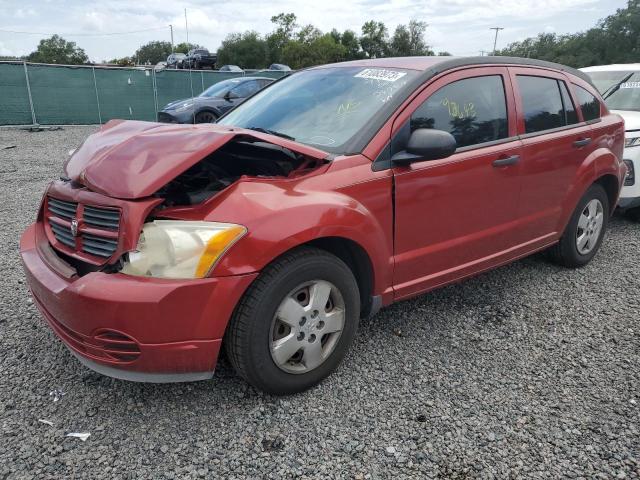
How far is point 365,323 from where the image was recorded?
11.0ft

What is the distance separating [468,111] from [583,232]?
6.01ft

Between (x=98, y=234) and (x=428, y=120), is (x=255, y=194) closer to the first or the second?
(x=98, y=234)

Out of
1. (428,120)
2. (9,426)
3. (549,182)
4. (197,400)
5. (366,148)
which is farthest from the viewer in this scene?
(549,182)

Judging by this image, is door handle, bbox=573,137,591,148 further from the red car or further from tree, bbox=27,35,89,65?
tree, bbox=27,35,89,65

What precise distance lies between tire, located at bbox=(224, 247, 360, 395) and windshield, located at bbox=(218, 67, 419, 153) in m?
0.72

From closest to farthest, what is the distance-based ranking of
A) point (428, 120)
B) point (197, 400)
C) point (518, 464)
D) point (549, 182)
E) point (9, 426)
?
point (518, 464)
point (9, 426)
point (197, 400)
point (428, 120)
point (549, 182)

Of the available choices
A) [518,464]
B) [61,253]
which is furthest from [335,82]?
[518,464]

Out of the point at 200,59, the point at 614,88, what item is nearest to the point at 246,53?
the point at 200,59

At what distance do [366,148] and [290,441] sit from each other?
1518mm

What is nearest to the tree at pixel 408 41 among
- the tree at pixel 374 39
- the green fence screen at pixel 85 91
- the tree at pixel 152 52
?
the tree at pixel 374 39

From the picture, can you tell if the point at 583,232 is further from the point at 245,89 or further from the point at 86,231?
the point at 245,89

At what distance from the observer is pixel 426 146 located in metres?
2.63

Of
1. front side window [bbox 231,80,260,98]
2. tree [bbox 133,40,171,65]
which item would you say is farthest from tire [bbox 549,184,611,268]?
tree [bbox 133,40,171,65]

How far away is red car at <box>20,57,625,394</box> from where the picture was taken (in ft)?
7.05
